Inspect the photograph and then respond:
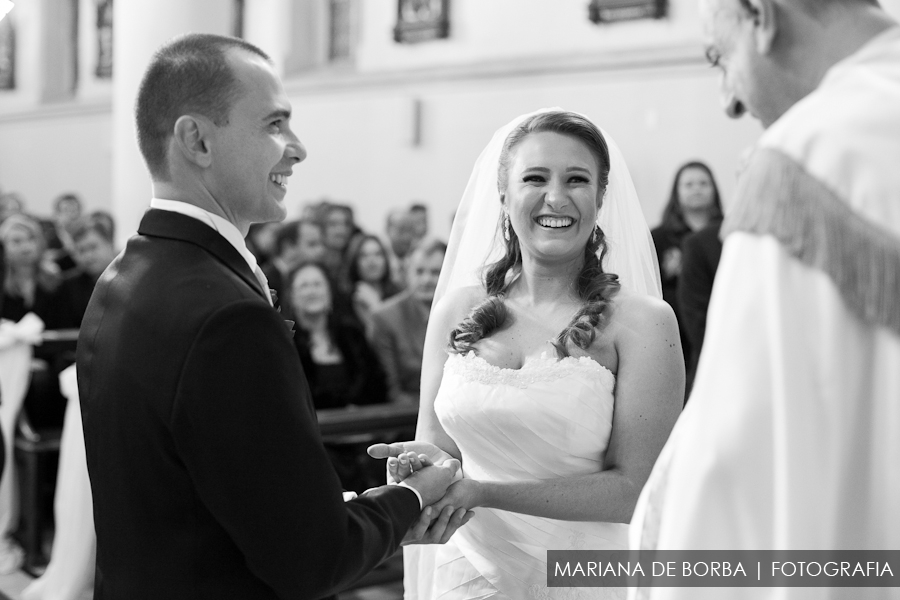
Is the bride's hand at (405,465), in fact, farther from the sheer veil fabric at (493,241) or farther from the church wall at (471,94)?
the church wall at (471,94)

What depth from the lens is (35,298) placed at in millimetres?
A: 7523

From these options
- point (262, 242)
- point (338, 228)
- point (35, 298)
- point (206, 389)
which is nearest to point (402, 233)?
point (338, 228)

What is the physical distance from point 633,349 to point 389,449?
0.68m

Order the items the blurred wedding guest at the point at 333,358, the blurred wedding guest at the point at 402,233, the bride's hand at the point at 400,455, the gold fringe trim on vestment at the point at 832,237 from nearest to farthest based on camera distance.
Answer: the gold fringe trim on vestment at the point at 832,237, the bride's hand at the point at 400,455, the blurred wedding guest at the point at 333,358, the blurred wedding guest at the point at 402,233

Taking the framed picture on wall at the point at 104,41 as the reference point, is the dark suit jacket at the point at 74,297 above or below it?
below

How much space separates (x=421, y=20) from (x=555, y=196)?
27.9 feet

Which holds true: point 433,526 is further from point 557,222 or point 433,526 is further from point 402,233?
point 402,233

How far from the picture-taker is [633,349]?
2668 millimetres

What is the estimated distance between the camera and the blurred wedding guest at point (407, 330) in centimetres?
670

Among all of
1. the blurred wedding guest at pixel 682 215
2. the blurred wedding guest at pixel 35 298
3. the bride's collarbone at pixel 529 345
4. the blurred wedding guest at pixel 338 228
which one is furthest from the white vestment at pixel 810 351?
the blurred wedding guest at pixel 338 228

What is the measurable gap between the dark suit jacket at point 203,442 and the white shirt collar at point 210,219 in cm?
2

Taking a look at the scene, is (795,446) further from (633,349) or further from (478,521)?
(478,521)

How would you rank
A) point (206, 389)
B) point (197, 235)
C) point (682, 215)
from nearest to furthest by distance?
point (206, 389) < point (197, 235) < point (682, 215)

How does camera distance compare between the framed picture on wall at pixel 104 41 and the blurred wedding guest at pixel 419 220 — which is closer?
the blurred wedding guest at pixel 419 220
